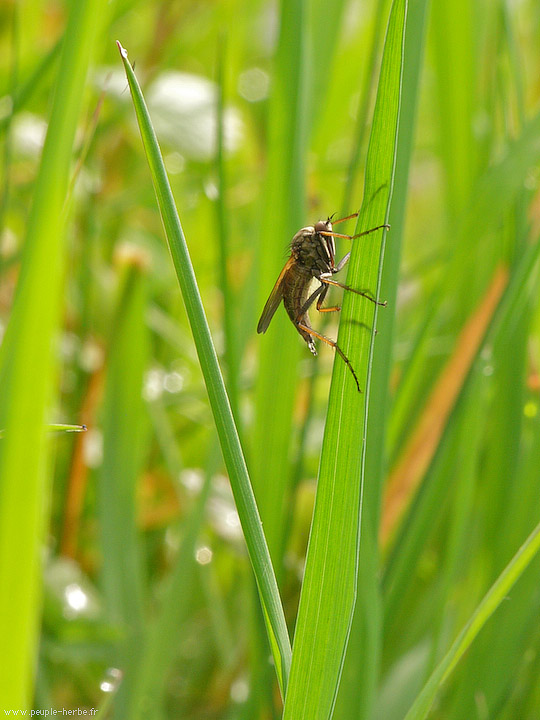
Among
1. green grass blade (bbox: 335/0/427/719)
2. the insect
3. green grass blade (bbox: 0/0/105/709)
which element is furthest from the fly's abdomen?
green grass blade (bbox: 0/0/105/709)

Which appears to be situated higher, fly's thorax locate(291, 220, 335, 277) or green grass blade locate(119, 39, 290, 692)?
fly's thorax locate(291, 220, 335, 277)

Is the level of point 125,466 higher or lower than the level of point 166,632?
higher

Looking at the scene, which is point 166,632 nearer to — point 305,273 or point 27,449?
point 305,273

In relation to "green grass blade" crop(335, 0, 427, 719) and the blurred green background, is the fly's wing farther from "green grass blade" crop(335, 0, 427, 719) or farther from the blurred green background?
"green grass blade" crop(335, 0, 427, 719)

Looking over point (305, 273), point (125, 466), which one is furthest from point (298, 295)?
point (125, 466)

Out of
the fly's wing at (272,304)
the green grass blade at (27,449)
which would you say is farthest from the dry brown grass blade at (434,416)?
the green grass blade at (27,449)

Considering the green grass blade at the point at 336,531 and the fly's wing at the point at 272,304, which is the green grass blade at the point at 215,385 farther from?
the fly's wing at the point at 272,304
